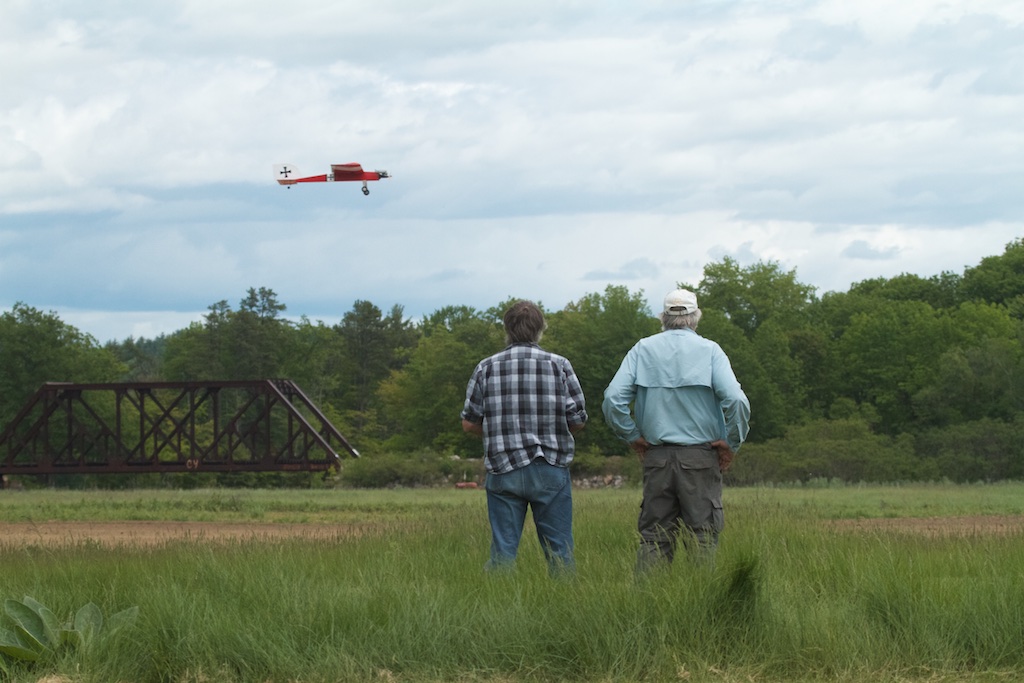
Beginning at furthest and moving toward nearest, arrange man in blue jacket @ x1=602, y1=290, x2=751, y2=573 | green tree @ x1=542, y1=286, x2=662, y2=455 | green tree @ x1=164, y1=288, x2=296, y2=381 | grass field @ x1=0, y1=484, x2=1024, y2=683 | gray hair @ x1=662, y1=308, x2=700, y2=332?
green tree @ x1=164, y1=288, x2=296, y2=381, green tree @ x1=542, y1=286, x2=662, y2=455, gray hair @ x1=662, y1=308, x2=700, y2=332, man in blue jacket @ x1=602, y1=290, x2=751, y2=573, grass field @ x1=0, y1=484, x2=1024, y2=683

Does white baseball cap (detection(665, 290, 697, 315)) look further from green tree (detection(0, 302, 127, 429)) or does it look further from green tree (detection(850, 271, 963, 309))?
green tree (detection(850, 271, 963, 309))

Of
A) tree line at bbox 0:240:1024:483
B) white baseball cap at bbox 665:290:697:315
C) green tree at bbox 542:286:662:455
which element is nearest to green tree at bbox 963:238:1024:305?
tree line at bbox 0:240:1024:483

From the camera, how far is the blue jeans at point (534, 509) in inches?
348

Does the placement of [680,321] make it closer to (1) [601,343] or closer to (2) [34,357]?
(1) [601,343]

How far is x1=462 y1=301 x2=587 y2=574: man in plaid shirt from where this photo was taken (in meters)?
8.83

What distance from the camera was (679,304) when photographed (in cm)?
905

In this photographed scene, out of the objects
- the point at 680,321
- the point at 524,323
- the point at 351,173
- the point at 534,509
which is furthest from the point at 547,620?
the point at 351,173

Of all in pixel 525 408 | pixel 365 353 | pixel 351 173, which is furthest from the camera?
pixel 365 353

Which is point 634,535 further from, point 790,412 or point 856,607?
point 790,412

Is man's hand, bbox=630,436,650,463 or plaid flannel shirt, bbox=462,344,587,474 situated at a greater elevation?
plaid flannel shirt, bbox=462,344,587,474

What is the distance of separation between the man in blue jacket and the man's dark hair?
62 centimetres

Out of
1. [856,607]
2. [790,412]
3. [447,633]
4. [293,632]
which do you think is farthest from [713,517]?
[790,412]

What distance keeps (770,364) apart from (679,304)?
7148cm

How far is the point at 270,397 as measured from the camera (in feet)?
151
